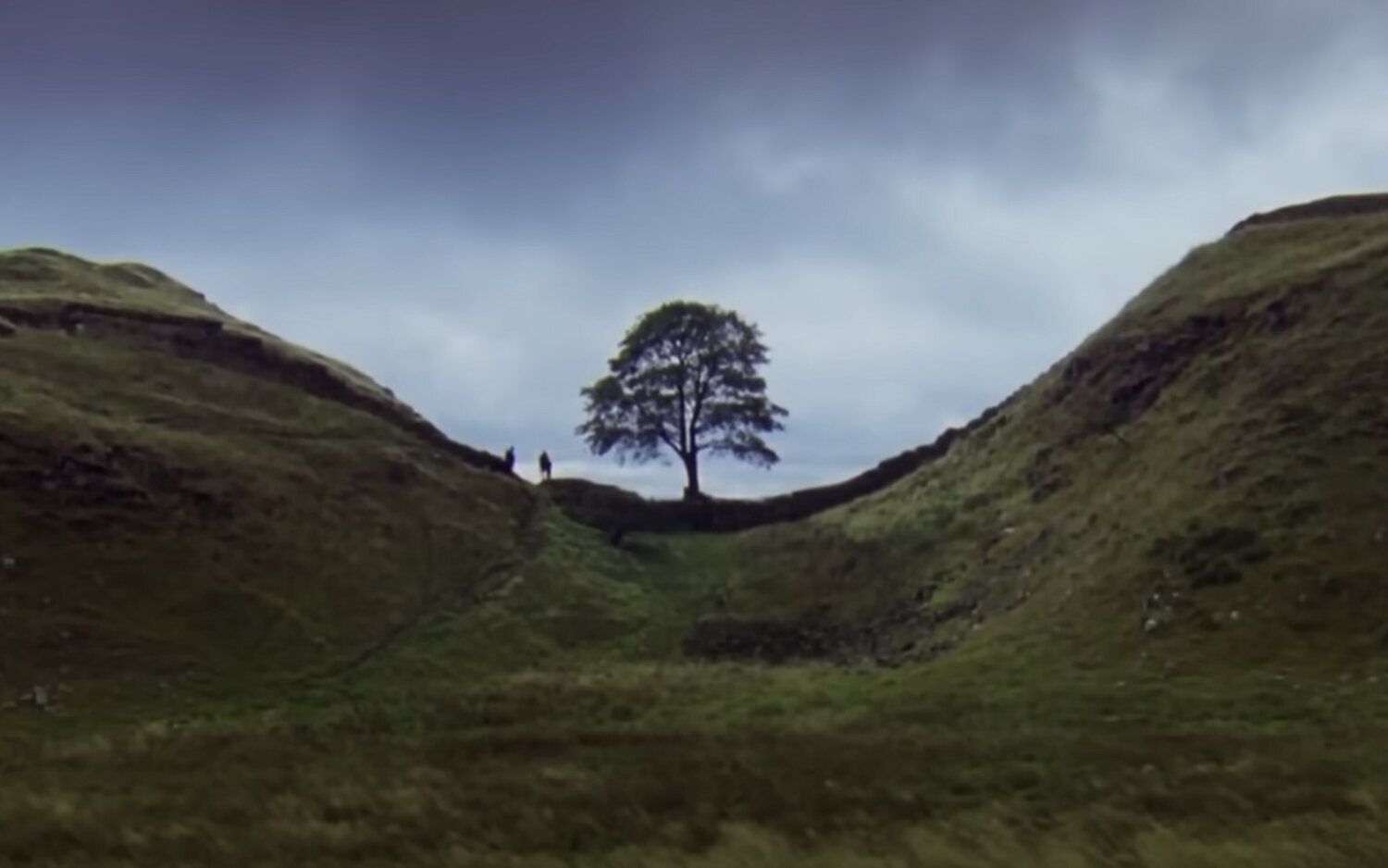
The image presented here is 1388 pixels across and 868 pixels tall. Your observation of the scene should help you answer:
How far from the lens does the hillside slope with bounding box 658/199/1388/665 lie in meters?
40.8

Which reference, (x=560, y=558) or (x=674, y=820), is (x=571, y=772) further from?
(x=560, y=558)

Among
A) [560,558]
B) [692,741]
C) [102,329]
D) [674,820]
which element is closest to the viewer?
[674,820]

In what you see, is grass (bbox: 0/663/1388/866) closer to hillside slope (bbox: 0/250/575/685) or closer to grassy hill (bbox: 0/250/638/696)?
grassy hill (bbox: 0/250/638/696)

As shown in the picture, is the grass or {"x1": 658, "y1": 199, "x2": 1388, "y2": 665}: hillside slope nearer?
the grass

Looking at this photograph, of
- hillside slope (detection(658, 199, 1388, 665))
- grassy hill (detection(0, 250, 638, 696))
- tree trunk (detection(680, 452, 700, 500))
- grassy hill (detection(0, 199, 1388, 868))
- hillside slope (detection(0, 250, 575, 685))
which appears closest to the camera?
grassy hill (detection(0, 199, 1388, 868))

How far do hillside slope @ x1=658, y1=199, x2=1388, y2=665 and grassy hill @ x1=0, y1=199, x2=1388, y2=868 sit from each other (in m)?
0.21

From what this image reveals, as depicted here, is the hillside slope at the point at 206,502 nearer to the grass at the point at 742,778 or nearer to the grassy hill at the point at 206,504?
the grassy hill at the point at 206,504

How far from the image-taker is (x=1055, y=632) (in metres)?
42.1

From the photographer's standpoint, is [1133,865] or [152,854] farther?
[152,854]

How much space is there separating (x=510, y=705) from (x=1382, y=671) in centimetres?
2221

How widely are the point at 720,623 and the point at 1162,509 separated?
658 inches

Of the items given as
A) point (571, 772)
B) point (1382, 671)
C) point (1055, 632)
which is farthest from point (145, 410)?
point (1382, 671)

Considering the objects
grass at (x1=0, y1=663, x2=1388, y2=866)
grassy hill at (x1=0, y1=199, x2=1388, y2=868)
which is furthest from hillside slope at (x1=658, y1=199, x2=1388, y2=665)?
grass at (x1=0, y1=663, x2=1388, y2=866)

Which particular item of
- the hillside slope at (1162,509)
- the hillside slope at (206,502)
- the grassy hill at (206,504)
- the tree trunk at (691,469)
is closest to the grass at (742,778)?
the hillside slope at (1162,509)
